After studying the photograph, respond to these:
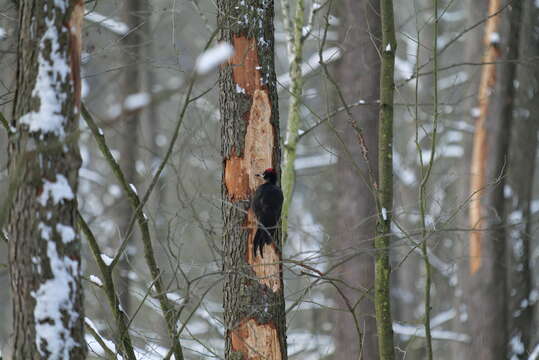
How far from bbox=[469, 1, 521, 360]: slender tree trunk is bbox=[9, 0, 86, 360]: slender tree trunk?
5.19 metres

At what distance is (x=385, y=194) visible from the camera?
429cm

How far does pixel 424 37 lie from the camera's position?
1350cm

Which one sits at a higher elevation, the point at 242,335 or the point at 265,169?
the point at 265,169

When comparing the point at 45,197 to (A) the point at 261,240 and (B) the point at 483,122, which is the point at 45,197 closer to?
(A) the point at 261,240

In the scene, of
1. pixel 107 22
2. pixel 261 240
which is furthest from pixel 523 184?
pixel 107 22

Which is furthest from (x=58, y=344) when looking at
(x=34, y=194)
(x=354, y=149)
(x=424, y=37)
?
(x=424, y=37)

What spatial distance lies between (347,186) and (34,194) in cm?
545

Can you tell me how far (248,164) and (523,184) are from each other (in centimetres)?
435

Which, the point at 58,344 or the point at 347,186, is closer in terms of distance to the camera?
the point at 58,344

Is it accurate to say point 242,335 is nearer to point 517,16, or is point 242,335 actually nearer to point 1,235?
point 1,235

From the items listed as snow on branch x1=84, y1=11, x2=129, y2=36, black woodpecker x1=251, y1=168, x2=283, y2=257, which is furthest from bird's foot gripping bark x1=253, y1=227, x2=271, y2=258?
snow on branch x1=84, y1=11, x2=129, y2=36

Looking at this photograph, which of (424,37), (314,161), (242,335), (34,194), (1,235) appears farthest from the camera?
(424,37)

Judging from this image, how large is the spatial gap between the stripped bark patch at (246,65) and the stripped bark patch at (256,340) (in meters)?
1.40

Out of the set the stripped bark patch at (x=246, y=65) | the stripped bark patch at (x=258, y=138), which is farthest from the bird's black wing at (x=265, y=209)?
the stripped bark patch at (x=246, y=65)
